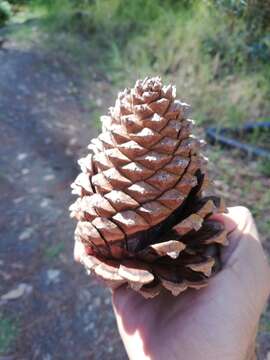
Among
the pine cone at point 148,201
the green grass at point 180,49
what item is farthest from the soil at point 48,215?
the pine cone at point 148,201

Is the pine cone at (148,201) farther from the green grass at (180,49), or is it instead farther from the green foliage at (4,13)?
the green foliage at (4,13)

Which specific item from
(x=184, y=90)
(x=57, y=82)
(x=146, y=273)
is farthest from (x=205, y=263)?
(x=57, y=82)

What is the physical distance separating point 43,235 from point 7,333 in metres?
0.59

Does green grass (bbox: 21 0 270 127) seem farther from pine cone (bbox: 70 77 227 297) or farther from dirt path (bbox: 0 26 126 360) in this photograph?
pine cone (bbox: 70 77 227 297)

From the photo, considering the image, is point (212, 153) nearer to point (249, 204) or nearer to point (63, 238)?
point (249, 204)

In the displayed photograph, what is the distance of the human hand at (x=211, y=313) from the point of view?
3.79 feet

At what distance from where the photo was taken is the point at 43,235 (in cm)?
242

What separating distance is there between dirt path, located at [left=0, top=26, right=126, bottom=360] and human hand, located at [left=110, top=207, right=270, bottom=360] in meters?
0.77

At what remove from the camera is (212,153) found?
9.66 feet

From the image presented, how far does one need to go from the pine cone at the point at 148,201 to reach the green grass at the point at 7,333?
1.12 m

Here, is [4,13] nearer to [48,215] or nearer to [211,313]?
[48,215]

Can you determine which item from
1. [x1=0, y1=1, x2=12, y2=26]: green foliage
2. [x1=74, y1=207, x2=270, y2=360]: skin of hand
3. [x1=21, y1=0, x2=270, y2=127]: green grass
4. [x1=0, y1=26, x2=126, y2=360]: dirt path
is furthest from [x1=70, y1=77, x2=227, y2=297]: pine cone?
[x1=0, y1=1, x2=12, y2=26]: green foliage

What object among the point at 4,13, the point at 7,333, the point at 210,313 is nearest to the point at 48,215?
the point at 7,333

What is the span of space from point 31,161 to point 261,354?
1.81 meters
